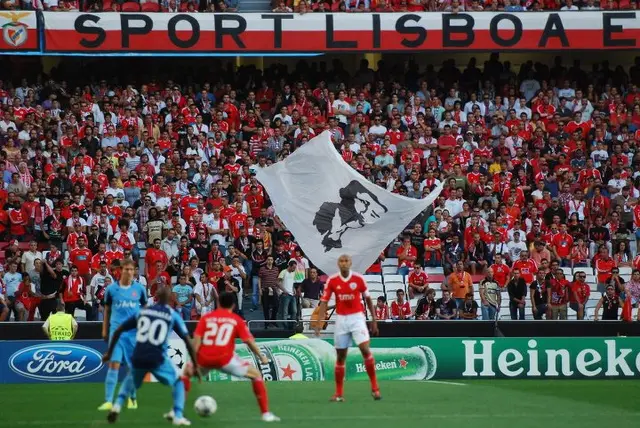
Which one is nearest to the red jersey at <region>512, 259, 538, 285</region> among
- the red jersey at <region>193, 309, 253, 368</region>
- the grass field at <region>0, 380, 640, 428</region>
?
the grass field at <region>0, 380, 640, 428</region>

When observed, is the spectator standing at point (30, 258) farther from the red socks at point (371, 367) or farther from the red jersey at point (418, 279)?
the red socks at point (371, 367)

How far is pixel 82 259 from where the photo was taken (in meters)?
27.0

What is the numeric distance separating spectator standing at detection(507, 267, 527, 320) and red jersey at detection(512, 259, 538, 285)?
2.11 feet

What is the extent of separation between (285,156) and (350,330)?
1352cm

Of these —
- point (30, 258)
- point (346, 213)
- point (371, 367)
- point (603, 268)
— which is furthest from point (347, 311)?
point (603, 268)

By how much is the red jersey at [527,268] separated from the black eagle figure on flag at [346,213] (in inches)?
165

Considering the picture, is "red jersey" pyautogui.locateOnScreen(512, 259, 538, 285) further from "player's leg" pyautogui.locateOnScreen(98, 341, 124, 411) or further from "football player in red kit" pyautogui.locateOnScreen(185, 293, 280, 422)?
"football player in red kit" pyautogui.locateOnScreen(185, 293, 280, 422)

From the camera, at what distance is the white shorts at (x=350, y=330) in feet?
56.0

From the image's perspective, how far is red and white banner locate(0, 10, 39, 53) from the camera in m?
32.9

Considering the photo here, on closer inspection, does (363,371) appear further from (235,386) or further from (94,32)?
(94,32)

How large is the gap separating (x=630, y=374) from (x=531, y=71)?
14.4 meters

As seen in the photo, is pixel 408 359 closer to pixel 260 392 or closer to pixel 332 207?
pixel 332 207

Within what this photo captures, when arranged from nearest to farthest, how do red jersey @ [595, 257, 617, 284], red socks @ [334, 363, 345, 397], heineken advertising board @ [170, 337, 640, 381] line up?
red socks @ [334, 363, 345, 397]
heineken advertising board @ [170, 337, 640, 381]
red jersey @ [595, 257, 617, 284]

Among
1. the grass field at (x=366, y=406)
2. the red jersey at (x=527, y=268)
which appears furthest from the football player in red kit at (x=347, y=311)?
the red jersey at (x=527, y=268)
